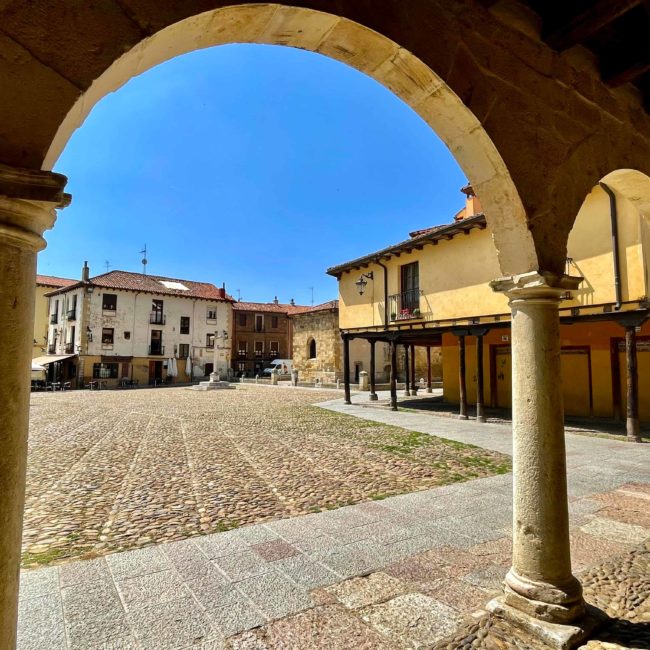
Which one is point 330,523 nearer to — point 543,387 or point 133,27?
point 543,387

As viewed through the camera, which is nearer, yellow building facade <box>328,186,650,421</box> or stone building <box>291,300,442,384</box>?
yellow building facade <box>328,186,650,421</box>

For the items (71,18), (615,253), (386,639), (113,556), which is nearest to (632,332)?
(615,253)

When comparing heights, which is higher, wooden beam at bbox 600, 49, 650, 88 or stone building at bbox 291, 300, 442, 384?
wooden beam at bbox 600, 49, 650, 88

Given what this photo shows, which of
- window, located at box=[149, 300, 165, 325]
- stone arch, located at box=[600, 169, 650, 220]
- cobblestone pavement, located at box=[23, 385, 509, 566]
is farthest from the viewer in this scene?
window, located at box=[149, 300, 165, 325]

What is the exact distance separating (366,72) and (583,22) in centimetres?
134

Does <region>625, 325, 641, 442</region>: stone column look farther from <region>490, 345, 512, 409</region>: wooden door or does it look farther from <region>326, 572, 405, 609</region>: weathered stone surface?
<region>326, 572, 405, 609</region>: weathered stone surface

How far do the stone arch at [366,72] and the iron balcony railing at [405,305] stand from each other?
10.8 metres

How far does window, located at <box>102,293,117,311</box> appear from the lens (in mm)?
31422

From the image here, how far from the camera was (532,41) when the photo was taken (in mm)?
2750

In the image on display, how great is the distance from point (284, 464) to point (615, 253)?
7737mm

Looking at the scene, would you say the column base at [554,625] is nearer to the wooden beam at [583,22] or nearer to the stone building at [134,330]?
the wooden beam at [583,22]

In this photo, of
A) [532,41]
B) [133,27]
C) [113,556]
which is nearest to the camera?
[133,27]

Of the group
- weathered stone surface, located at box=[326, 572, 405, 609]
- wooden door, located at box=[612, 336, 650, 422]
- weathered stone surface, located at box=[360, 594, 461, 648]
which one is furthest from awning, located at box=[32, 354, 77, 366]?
weathered stone surface, located at box=[360, 594, 461, 648]

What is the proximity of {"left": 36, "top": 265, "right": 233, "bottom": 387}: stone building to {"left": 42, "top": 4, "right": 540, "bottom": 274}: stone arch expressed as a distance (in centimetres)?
3254
